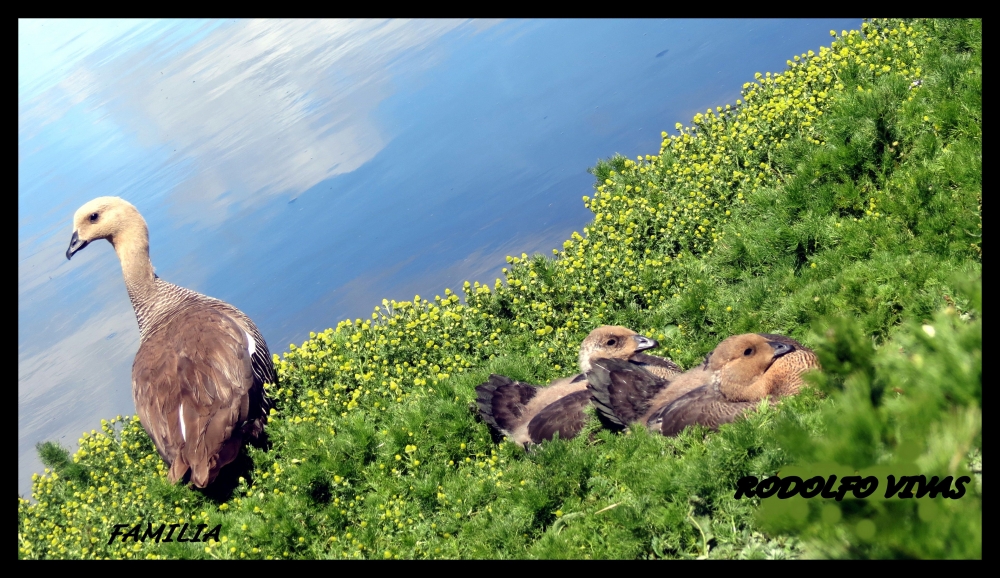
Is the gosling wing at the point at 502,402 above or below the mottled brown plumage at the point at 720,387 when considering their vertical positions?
below

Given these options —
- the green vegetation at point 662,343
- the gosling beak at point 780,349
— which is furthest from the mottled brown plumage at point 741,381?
the green vegetation at point 662,343

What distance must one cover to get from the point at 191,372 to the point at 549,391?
384 centimetres

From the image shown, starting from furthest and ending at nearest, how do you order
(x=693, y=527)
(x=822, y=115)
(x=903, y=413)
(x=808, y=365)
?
(x=822, y=115), (x=808, y=365), (x=693, y=527), (x=903, y=413)

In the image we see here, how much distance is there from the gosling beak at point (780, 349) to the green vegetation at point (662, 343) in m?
0.60

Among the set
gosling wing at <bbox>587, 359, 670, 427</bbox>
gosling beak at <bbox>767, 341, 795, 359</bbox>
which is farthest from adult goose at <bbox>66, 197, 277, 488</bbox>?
gosling beak at <bbox>767, 341, 795, 359</bbox>

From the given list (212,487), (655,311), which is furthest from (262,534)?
(655,311)

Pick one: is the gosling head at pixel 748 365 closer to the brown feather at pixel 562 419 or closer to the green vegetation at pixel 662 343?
the green vegetation at pixel 662 343

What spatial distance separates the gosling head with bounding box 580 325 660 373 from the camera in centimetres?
755

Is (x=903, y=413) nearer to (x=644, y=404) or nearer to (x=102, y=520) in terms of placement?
(x=644, y=404)

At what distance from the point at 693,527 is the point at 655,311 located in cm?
416

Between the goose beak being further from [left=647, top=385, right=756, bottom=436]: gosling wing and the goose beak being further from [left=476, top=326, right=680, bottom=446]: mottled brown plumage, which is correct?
[left=647, top=385, right=756, bottom=436]: gosling wing

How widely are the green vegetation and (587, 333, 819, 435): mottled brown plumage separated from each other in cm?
21

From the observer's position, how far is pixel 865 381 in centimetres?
212

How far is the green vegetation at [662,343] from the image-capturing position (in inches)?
204
